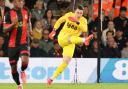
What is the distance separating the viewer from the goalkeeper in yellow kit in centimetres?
1628

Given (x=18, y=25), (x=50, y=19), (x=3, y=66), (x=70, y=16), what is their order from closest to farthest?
(x=18, y=25)
(x=70, y=16)
(x=3, y=66)
(x=50, y=19)

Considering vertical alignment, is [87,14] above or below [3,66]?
above

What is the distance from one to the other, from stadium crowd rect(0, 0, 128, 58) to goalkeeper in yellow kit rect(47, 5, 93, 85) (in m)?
1.92

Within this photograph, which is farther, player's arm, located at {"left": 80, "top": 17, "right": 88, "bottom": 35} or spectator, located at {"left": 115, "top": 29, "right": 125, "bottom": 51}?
spectator, located at {"left": 115, "top": 29, "right": 125, "bottom": 51}

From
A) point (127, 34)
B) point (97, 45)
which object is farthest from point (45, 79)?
point (127, 34)

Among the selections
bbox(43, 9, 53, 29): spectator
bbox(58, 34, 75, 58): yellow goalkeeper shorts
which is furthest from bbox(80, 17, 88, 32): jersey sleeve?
bbox(43, 9, 53, 29): spectator

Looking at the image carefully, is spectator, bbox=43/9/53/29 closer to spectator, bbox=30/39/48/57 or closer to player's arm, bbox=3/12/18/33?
spectator, bbox=30/39/48/57

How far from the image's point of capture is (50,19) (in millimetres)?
A: 19844

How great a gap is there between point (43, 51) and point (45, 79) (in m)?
0.98

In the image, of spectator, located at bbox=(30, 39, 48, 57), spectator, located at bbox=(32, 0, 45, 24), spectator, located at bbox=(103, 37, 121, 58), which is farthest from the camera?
spectator, located at bbox=(32, 0, 45, 24)

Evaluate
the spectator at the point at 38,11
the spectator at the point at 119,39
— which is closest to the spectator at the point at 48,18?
the spectator at the point at 38,11

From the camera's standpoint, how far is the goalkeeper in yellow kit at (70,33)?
16281mm

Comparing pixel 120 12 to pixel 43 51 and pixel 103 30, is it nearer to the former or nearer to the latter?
pixel 103 30

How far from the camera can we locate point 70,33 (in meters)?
16.8
